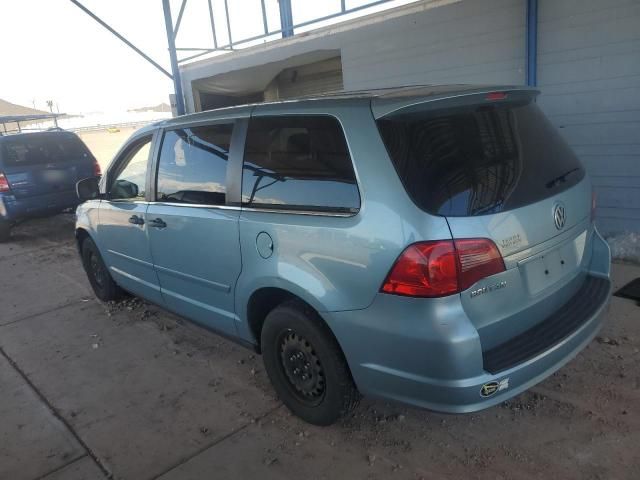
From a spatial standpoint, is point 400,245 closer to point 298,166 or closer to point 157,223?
point 298,166

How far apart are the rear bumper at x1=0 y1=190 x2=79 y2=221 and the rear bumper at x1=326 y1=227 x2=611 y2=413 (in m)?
7.86

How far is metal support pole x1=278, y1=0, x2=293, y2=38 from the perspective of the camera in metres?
8.54

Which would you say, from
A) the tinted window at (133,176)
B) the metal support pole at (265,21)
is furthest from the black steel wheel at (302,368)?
the metal support pole at (265,21)

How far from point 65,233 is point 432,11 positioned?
22.8ft

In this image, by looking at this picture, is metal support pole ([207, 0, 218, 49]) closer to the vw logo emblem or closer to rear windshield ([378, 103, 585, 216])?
rear windshield ([378, 103, 585, 216])

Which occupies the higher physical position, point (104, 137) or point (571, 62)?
point (571, 62)

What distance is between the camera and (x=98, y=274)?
5066 millimetres

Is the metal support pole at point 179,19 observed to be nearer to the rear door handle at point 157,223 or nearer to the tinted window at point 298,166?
→ the rear door handle at point 157,223

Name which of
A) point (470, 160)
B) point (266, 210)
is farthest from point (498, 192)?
point (266, 210)

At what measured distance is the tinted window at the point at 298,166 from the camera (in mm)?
2434

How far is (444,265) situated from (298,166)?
946 mm

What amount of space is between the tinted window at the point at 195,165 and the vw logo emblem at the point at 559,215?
1.78 m

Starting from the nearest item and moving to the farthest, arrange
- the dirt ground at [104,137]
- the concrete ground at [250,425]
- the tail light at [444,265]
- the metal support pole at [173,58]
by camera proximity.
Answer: the tail light at [444,265]
the concrete ground at [250,425]
the metal support pole at [173,58]
the dirt ground at [104,137]

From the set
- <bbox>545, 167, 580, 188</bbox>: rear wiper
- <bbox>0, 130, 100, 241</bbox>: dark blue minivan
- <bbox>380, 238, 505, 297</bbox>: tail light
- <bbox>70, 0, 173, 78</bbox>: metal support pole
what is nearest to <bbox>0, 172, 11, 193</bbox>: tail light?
<bbox>0, 130, 100, 241</bbox>: dark blue minivan
